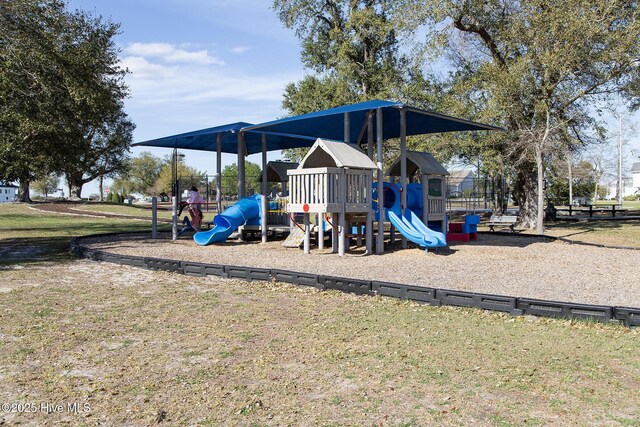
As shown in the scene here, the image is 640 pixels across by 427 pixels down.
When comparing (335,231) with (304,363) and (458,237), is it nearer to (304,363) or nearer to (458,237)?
(458,237)

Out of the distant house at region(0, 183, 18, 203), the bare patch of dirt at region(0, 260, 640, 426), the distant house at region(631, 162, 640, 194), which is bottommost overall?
the bare patch of dirt at region(0, 260, 640, 426)

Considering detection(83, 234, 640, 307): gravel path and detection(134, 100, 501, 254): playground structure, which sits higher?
detection(134, 100, 501, 254): playground structure

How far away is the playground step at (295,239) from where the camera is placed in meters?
14.6

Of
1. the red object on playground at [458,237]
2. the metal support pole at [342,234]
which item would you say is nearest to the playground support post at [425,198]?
the red object on playground at [458,237]

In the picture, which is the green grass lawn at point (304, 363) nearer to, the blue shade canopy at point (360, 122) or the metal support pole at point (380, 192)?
the metal support pole at point (380, 192)

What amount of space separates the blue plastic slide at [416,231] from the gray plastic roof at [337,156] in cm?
137

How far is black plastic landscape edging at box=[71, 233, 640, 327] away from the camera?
641cm

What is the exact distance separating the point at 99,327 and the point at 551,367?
4.72m

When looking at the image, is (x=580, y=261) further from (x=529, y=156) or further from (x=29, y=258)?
(x=29, y=258)

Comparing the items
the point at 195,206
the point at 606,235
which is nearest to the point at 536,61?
the point at 606,235

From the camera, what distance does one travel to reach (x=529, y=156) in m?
20.4

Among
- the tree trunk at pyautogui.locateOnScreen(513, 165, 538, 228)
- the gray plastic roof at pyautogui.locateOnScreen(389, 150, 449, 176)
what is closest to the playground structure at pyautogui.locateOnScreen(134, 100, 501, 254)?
the gray plastic roof at pyautogui.locateOnScreen(389, 150, 449, 176)

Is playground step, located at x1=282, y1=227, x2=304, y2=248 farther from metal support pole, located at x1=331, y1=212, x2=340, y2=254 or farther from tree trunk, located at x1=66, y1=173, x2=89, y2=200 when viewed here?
tree trunk, located at x1=66, y1=173, x2=89, y2=200

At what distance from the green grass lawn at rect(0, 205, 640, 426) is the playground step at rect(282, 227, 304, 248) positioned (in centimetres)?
640
